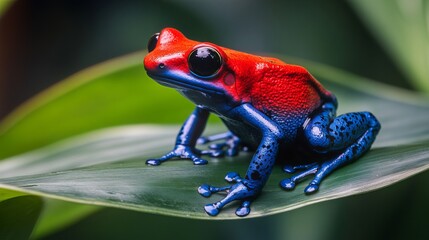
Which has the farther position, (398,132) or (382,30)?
(382,30)

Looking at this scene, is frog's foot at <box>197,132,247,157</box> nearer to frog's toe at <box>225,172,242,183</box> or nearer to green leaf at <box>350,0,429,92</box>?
frog's toe at <box>225,172,242,183</box>

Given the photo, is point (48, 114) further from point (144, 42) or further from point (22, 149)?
point (144, 42)

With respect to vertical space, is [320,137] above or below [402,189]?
above

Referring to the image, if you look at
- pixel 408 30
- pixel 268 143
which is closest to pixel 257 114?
pixel 268 143

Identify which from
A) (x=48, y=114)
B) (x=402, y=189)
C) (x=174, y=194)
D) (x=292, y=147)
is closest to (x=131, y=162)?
(x=174, y=194)

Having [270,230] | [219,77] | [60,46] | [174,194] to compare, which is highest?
[219,77]

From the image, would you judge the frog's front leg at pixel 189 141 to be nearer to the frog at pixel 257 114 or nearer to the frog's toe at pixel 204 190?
the frog at pixel 257 114

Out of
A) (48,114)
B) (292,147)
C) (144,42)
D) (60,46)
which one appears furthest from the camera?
(60,46)

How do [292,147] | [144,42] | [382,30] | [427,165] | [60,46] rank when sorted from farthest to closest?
[60,46] < [144,42] < [382,30] < [292,147] < [427,165]
